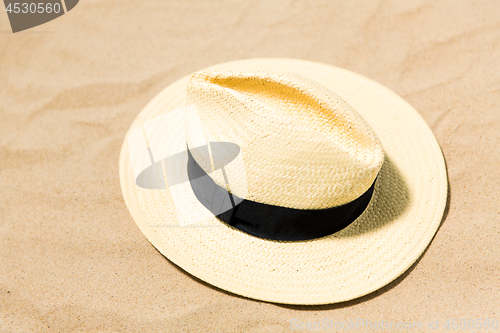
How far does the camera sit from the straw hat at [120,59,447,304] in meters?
1.44

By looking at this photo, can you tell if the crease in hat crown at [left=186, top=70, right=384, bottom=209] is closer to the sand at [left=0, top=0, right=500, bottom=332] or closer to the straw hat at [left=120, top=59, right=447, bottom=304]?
the straw hat at [left=120, top=59, right=447, bottom=304]

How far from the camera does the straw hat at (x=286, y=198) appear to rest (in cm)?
144

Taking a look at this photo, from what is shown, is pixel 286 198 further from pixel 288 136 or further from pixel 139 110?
pixel 139 110

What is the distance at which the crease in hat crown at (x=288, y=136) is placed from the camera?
142 centimetres

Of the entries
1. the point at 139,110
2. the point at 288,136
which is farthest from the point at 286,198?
the point at 139,110

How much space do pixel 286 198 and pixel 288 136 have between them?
235 millimetres

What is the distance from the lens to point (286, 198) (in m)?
1.46

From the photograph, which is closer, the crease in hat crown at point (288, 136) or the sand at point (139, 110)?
the crease in hat crown at point (288, 136)

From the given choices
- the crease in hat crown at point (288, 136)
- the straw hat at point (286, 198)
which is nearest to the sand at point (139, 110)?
the straw hat at point (286, 198)

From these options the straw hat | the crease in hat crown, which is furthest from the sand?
the crease in hat crown

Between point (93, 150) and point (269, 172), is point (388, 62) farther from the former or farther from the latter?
point (93, 150)

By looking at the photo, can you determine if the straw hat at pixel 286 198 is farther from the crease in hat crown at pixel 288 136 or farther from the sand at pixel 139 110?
the sand at pixel 139 110

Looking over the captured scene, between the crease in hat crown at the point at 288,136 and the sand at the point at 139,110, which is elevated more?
the crease in hat crown at the point at 288,136

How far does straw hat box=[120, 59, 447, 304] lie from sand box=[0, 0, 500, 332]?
136 millimetres
